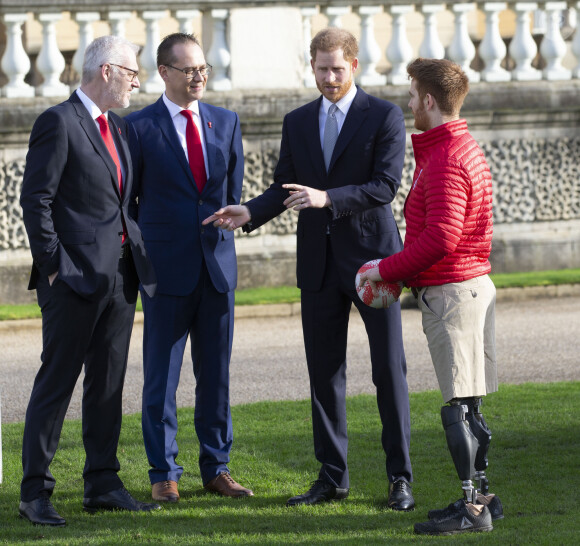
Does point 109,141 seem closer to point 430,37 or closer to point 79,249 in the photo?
point 79,249

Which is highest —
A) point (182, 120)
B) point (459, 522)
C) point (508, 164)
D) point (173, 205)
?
point (508, 164)

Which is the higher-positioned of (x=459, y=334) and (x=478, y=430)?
(x=459, y=334)

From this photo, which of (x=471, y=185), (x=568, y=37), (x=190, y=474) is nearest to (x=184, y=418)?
(x=190, y=474)

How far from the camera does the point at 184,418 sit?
7496mm

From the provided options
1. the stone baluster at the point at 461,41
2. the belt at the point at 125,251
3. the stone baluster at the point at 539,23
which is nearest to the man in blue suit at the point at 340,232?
the belt at the point at 125,251

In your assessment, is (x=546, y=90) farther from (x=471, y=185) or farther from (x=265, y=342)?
(x=471, y=185)

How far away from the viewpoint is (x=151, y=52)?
12703 mm

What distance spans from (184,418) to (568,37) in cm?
1131

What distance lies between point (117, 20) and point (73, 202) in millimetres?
7702

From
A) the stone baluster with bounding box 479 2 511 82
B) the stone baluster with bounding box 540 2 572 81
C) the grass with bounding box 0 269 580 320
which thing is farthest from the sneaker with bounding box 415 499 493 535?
the stone baluster with bounding box 540 2 572 81

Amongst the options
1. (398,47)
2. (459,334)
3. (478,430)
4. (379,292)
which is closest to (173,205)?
(379,292)

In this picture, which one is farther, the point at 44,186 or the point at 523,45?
→ the point at 523,45

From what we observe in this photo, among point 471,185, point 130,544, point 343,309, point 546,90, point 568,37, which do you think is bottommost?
point 130,544

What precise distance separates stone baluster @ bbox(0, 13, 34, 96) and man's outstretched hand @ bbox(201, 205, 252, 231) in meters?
7.16
